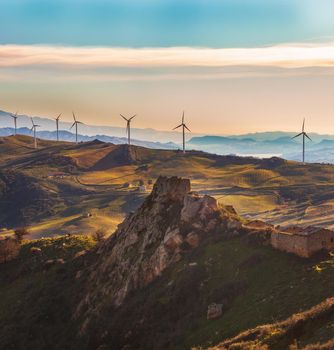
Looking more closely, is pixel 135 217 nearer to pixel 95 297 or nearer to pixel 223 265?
pixel 95 297

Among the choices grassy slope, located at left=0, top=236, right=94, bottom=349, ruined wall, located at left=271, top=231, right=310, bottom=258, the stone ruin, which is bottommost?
grassy slope, located at left=0, top=236, right=94, bottom=349

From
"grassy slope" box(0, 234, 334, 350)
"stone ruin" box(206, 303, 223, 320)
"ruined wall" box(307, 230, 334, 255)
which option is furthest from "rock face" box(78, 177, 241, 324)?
"stone ruin" box(206, 303, 223, 320)

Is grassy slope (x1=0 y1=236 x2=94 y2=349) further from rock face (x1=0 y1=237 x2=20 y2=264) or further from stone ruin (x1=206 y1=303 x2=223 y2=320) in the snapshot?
stone ruin (x1=206 y1=303 x2=223 y2=320)

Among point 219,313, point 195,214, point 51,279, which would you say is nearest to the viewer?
point 219,313

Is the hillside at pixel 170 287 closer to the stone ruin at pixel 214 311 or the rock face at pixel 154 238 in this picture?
the rock face at pixel 154 238

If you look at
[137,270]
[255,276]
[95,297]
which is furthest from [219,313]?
[95,297]

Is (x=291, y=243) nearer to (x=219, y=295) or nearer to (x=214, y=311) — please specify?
(x=219, y=295)

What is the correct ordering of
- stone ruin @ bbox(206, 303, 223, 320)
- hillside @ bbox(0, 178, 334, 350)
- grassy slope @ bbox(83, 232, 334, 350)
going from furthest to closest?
stone ruin @ bbox(206, 303, 223, 320) < grassy slope @ bbox(83, 232, 334, 350) < hillside @ bbox(0, 178, 334, 350)

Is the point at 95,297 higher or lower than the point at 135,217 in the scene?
lower
